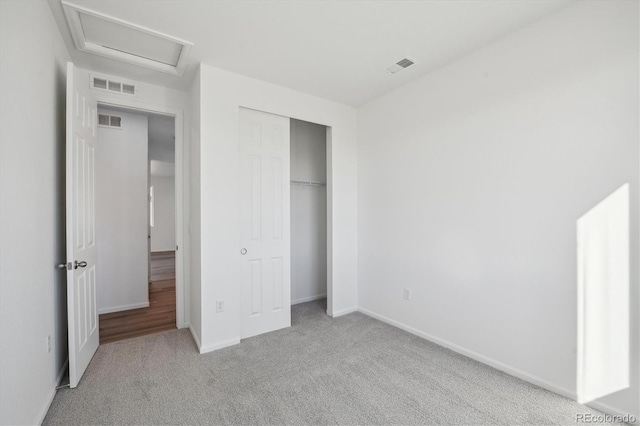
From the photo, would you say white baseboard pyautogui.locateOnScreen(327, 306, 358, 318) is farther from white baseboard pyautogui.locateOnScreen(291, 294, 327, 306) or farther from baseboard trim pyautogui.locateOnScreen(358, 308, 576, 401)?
white baseboard pyautogui.locateOnScreen(291, 294, 327, 306)

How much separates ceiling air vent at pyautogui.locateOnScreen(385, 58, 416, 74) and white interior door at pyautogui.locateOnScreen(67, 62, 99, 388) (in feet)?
8.73

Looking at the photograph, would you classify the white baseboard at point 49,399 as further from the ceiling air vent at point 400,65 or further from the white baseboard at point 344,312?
the ceiling air vent at point 400,65

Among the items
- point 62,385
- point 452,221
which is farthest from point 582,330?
point 62,385

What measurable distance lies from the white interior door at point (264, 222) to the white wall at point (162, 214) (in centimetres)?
817

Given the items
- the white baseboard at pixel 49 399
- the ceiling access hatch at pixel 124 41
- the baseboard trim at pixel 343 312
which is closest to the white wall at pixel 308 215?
the baseboard trim at pixel 343 312

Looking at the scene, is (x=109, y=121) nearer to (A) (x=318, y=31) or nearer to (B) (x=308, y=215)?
(B) (x=308, y=215)

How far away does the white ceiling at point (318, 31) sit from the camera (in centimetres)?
200

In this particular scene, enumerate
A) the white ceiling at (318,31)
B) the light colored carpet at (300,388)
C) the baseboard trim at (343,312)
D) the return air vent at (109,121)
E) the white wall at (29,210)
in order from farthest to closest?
the return air vent at (109,121) < the baseboard trim at (343,312) < the white ceiling at (318,31) < the light colored carpet at (300,388) < the white wall at (29,210)

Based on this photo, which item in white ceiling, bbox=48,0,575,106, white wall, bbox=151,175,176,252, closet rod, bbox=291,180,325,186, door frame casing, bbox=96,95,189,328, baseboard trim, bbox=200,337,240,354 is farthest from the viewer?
white wall, bbox=151,175,176,252

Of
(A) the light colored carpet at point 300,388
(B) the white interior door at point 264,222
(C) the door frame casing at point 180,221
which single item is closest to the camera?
(A) the light colored carpet at point 300,388

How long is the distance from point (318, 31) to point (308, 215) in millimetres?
2531

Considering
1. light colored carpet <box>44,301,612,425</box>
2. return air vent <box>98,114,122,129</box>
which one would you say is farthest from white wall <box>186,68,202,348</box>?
return air vent <box>98,114,122,129</box>

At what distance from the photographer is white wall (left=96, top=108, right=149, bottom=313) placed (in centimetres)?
386

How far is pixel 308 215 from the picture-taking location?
4328 mm
